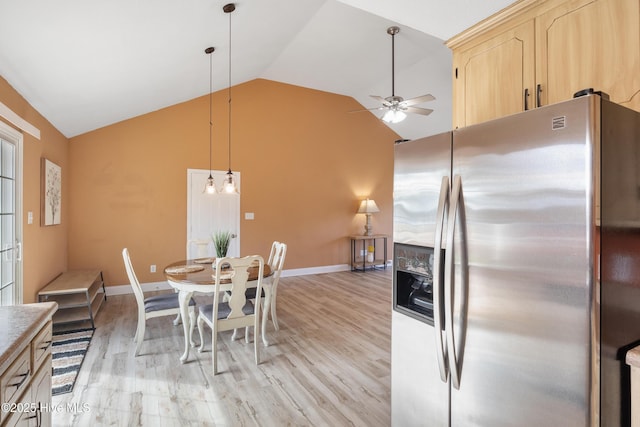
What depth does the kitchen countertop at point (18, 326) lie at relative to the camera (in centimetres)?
109

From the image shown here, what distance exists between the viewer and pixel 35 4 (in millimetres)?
1845

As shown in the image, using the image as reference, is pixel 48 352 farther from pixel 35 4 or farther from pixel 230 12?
pixel 230 12

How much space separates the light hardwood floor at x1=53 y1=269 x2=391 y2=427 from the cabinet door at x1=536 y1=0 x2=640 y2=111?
6.93 ft

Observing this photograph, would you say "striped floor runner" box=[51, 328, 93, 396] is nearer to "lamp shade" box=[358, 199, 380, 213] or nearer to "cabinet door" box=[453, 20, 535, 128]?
"cabinet door" box=[453, 20, 535, 128]

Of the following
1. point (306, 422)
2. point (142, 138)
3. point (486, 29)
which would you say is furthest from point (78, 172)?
point (486, 29)

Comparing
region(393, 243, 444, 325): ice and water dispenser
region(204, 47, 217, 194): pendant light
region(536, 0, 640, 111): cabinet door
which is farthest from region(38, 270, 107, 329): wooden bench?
→ region(536, 0, 640, 111): cabinet door

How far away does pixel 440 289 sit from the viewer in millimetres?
1410

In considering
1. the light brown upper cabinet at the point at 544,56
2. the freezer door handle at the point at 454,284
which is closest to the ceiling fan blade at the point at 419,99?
the light brown upper cabinet at the point at 544,56

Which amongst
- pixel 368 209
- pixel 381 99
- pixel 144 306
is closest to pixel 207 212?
pixel 144 306

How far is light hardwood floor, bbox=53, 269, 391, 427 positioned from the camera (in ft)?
6.93

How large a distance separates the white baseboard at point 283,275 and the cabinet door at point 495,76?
4.85m

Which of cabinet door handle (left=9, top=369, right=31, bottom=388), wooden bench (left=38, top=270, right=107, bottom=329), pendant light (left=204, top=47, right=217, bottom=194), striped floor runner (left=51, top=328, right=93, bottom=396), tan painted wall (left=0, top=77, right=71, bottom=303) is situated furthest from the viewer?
pendant light (left=204, top=47, right=217, bottom=194)

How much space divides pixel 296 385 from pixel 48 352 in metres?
1.59

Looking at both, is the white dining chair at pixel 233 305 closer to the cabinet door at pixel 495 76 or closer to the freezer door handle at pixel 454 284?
the freezer door handle at pixel 454 284
